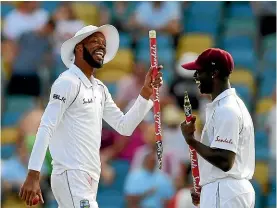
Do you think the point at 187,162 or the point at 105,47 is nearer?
the point at 105,47

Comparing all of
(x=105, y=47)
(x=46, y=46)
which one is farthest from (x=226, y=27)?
(x=105, y=47)

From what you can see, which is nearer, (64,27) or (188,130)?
(188,130)

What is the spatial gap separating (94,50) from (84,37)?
5.0 inches

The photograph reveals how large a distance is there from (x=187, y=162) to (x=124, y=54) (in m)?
2.32

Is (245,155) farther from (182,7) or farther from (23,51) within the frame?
(182,7)

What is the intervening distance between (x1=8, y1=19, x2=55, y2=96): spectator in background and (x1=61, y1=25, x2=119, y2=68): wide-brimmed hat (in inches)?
187

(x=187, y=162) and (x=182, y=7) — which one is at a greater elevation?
(x=182, y=7)

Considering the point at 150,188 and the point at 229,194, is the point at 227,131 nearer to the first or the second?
the point at 229,194

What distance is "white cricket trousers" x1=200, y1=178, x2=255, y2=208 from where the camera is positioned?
22.0ft

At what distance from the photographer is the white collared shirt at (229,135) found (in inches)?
260

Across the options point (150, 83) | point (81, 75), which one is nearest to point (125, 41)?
point (150, 83)

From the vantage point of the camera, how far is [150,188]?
35.0ft

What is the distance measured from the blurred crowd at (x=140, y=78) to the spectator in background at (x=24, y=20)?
0.04ft

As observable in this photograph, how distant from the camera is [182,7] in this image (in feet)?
45.2
